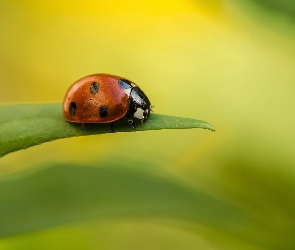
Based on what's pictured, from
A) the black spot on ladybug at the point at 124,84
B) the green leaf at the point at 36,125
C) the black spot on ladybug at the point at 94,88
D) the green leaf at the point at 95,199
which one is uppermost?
the black spot on ladybug at the point at 124,84

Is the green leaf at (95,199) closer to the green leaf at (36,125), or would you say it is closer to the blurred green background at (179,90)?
the blurred green background at (179,90)

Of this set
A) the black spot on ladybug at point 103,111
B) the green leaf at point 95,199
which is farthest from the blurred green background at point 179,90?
the black spot on ladybug at point 103,111

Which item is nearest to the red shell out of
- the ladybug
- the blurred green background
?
the ladybug

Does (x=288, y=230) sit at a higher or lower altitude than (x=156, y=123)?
lower

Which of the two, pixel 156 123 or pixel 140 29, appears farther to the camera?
pixel 140 29

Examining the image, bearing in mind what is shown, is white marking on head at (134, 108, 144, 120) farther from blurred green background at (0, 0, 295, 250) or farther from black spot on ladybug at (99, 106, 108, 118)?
blurred green background at (0, 0, 295, 250)

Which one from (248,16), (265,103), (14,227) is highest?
(248,16)

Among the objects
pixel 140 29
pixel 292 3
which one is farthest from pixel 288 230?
pixel 140 29

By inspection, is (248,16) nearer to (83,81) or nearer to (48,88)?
(48,88)
